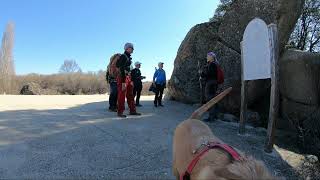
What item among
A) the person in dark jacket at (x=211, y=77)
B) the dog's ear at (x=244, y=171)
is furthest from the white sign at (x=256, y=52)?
the dog's ear at (x=244, y=171)

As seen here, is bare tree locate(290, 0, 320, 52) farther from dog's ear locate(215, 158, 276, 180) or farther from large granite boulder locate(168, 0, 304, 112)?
dog's ear locate(215, 158, 276, 180)

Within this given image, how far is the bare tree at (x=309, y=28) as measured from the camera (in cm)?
2033

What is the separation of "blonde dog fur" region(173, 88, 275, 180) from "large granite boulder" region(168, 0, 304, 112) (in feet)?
Result: 23.0

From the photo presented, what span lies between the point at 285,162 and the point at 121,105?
437 centimetres

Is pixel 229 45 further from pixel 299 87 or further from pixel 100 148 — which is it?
pixel 100 148

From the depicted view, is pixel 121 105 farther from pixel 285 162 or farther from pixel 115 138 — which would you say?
pixel 285 162

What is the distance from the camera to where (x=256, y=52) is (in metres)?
8.85

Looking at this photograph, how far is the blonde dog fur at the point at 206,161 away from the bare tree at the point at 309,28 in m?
16.3

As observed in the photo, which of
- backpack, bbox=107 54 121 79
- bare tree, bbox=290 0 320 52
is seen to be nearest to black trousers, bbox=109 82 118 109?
backpack, bbox=107 54 121 79

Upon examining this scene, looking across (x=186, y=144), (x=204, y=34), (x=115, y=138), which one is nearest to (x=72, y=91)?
(x=204, y=34)

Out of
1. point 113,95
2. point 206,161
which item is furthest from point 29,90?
point 206,161

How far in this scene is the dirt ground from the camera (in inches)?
249

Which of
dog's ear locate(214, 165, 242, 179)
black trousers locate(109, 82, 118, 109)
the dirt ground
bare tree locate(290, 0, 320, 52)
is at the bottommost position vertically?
the dirt ground

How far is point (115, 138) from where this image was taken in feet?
26.7
